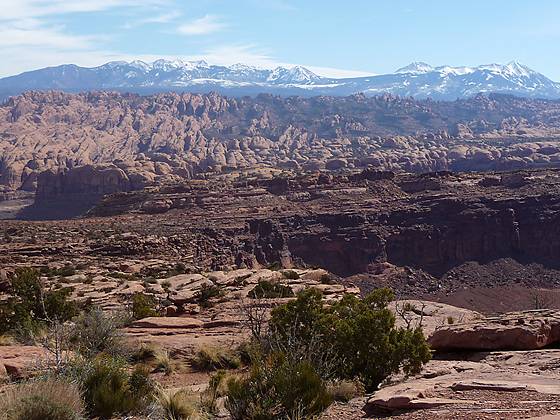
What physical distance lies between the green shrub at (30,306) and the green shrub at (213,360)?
509 cm

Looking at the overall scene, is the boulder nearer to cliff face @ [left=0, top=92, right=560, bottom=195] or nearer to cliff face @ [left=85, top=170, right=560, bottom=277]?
cliff face @ [left=85, top=170, right=560, bottom=277]

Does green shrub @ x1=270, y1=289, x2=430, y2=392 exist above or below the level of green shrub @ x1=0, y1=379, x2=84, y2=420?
below

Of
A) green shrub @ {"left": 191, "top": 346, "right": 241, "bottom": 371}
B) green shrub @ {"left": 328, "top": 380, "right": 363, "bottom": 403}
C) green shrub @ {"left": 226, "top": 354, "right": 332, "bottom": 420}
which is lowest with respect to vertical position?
green shrub @ {"left": 191, "top": 346, "right": 241, "bottom": 371}

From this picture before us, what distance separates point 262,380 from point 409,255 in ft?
167

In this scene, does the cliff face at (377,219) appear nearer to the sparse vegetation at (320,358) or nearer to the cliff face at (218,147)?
the sparse vegetation at (320,358)

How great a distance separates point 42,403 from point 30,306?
43.9 feet

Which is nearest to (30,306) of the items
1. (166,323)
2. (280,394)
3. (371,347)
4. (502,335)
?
(166,323)

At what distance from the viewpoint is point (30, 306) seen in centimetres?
2028

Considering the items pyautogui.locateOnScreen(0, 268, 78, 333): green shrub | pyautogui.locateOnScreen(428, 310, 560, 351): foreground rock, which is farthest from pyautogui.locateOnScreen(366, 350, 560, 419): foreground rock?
pyautogui.locateOnScreen(0, 268, 78, 333): green shrub

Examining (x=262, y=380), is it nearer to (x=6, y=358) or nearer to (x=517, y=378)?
(x=517, y=378)

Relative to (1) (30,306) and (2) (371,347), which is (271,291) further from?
(2) (371,347)

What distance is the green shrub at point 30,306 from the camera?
1883 centimetres

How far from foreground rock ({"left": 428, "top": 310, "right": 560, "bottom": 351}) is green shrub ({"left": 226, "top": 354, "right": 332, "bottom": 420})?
6.39 meters

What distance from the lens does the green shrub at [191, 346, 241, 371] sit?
48.0 ft
